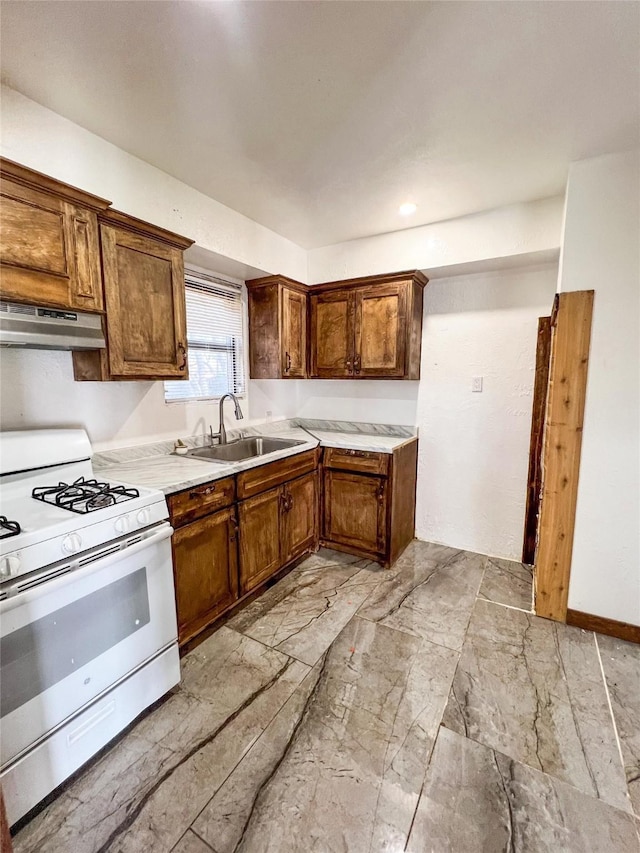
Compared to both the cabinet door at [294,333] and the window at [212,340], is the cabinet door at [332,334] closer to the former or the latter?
the cabinet door at [294,333]

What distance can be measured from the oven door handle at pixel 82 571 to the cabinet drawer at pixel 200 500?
0.46 ft

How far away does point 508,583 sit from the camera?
2.58 meters

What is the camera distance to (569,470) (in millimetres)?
2082

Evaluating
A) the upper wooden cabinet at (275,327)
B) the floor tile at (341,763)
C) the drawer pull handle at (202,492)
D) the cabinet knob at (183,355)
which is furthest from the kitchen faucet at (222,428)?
the floor tile at (341,763)

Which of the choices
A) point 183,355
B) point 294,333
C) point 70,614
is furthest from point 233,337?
point 70,614

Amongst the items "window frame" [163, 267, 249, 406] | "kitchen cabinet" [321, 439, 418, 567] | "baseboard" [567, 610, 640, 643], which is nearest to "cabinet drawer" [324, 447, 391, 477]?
"kitchen cabinet" [321, 439, 418, 567]

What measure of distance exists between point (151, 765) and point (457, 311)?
318cm

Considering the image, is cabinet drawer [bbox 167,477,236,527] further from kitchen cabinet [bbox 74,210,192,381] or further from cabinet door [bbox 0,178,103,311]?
cabinet door [bbox 0,178,103,311]

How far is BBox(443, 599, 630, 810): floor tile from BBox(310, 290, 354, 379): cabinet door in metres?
2.06

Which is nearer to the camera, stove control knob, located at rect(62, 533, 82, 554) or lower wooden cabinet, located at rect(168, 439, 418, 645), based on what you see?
stove control knob, located at rect(62, 533, 82, 554)

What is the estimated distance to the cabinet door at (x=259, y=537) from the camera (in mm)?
2244

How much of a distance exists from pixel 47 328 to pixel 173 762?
1798 mm

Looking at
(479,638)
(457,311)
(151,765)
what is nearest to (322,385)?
(457,311)

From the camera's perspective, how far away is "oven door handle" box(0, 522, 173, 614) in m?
1.13
